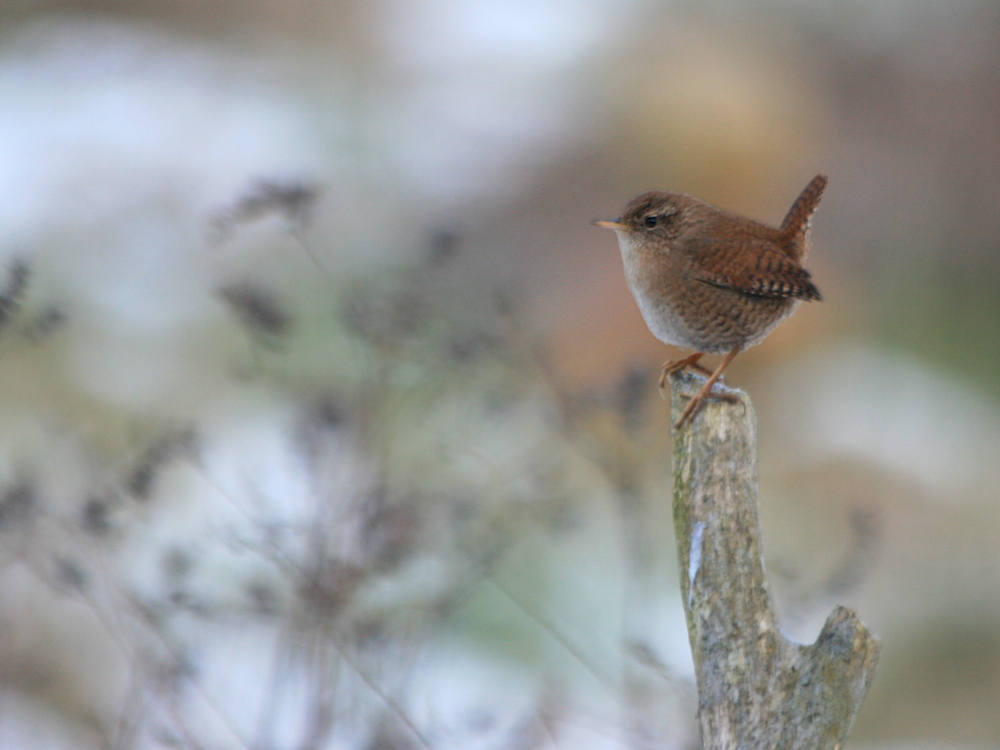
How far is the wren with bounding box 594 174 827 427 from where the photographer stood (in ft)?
8.51

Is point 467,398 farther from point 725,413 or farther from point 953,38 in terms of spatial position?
point 953,38

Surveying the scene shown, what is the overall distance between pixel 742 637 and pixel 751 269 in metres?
1.11

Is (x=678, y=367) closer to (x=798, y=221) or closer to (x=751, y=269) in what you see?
(x=751, y=269)

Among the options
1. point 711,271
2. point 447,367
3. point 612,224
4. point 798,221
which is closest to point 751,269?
point 711,271

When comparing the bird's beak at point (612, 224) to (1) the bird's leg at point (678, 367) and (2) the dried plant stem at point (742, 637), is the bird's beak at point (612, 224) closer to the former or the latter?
(1) the bird's leg at point (678, 367)

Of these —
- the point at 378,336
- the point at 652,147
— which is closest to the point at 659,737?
the point at 378,336

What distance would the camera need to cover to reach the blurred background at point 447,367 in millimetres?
2703

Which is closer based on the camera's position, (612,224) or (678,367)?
(678,367)

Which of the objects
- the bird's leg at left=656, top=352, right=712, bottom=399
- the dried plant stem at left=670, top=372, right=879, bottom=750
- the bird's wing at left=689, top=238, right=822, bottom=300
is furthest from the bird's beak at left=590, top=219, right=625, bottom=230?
the dried plant stem at left=670, top=372, right=879, bottom=750

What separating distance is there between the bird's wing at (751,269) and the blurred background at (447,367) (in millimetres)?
385

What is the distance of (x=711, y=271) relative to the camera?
2645 millimetres

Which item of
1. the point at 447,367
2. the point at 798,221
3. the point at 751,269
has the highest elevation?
the point at 798,221

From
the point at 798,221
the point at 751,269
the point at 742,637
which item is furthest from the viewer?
the point at 798,221

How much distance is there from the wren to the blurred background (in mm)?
251
